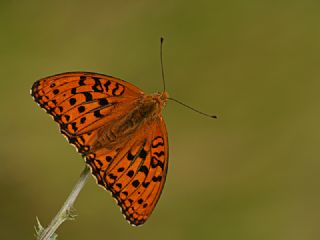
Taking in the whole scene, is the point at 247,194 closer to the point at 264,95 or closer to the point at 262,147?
the point at 262,147

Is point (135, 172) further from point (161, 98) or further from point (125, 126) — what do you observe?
point (161, 98)

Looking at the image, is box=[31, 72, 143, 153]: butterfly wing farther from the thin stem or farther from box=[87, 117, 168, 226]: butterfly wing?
the thin stem

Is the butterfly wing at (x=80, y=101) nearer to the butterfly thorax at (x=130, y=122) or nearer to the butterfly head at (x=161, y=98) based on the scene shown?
the butterfly thorax at (x=130, y=122)

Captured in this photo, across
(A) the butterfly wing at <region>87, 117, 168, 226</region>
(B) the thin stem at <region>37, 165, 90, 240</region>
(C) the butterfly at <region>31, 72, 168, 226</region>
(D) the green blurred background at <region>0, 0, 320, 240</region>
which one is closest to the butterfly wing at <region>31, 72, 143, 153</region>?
(C) the butterfly at <region>31, 72, 168, 226</region>

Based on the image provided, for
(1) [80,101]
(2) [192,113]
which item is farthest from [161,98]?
(2) [192,113]

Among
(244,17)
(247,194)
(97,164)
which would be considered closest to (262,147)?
(247,194)

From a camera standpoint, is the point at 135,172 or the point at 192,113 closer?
the point at 135,172
